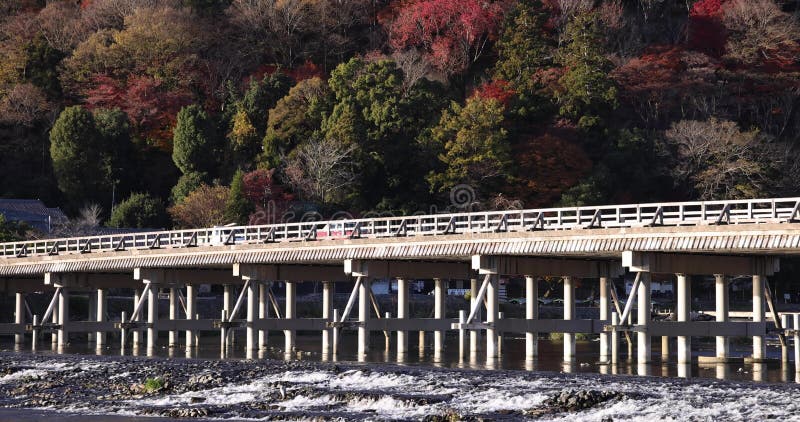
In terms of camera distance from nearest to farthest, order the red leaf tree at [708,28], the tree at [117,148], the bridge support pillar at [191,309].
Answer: the bridge support pillar at [191,309] → the tree at [117,148] → the red leaf tree at [708,28]

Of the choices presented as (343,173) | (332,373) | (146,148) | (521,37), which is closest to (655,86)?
(521,37)

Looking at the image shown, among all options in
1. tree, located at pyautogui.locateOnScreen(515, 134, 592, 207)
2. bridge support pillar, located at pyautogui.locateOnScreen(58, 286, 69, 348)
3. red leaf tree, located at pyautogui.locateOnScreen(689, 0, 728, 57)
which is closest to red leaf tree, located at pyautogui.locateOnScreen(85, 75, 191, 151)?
tree, located at pyautogui.locateOnScreen(515, 134, 592, 207)

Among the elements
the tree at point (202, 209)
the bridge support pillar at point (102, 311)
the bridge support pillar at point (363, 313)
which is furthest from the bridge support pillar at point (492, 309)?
the tree at point (202, 209)

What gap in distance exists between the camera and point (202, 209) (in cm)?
8725

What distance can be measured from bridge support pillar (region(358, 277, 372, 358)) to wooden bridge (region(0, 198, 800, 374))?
5 centimetres

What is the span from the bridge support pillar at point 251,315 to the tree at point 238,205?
2750cm

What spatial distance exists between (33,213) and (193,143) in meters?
11.8

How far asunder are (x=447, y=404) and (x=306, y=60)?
78.4 meters

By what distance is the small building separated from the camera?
294ft

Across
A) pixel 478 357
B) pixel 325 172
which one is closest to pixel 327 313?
pixel 478 357

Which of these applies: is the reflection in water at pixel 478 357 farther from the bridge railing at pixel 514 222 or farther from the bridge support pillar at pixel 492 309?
the bridge railing at pixel 514 222

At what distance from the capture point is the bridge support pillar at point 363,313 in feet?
176

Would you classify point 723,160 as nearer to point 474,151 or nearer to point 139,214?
point 474,151

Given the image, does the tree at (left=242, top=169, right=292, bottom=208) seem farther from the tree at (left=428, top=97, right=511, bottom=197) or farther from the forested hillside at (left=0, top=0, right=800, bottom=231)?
the tree at (left=428, top=97, right=511, bottom=197)
